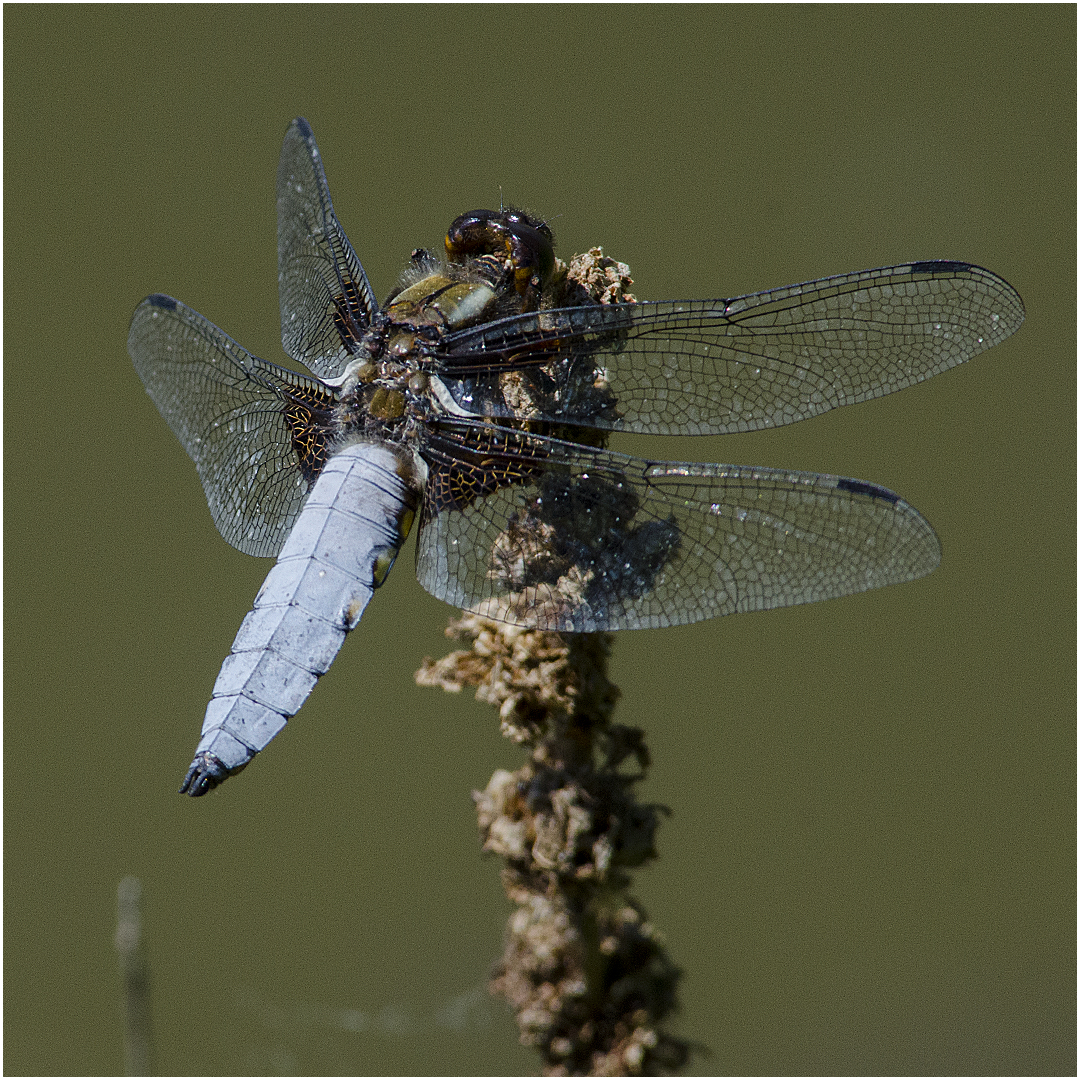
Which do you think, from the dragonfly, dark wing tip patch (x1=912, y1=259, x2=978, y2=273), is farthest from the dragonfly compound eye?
dark wing tip patch (x1=912, y1=259, x2=978, y2=273)

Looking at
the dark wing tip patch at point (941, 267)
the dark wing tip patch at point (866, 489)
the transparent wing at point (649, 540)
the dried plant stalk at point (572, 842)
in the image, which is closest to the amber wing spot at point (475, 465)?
the transparent wing at point (649, 540)

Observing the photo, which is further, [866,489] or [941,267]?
[941,267]

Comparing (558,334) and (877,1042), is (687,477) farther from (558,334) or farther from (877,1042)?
(877,1042)

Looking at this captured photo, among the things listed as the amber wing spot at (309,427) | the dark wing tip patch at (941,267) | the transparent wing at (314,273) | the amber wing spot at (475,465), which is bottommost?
the amber wing spot at (475,465)

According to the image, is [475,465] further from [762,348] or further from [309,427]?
[762,348]

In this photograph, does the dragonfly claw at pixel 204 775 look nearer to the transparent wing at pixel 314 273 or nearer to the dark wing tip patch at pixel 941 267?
the transparent wing at pixel 314 273

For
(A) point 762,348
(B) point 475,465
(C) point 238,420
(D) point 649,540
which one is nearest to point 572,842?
(D) point 649,540

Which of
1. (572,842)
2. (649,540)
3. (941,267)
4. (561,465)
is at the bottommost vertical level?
(572,842)

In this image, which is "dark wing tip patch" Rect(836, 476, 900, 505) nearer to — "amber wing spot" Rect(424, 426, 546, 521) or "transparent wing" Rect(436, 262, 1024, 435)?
"transparent wing" Rect(436, 262, 1024, 435)
